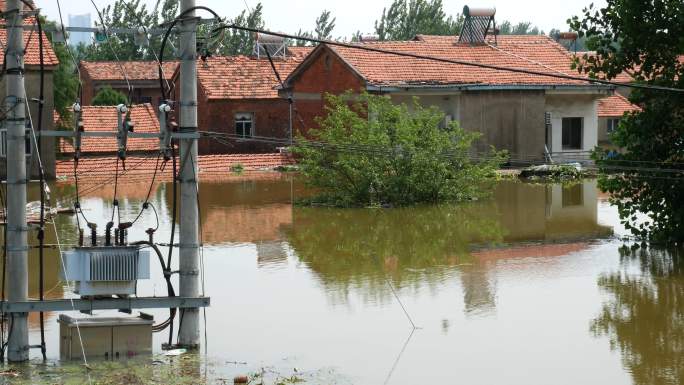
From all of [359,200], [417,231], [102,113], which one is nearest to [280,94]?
[102,113]

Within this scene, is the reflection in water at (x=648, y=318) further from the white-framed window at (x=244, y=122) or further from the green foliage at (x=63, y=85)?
the green foliage at (x=63, y=85)

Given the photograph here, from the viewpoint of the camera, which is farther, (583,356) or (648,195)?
(648,195)

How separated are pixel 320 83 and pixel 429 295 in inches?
1080

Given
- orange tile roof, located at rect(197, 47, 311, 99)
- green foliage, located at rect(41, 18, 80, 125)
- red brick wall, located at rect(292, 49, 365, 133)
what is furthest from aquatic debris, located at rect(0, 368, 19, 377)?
green foliage, located at rect(41, 18, 80, 125)

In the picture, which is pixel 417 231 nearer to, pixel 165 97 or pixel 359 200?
pixel 359 200

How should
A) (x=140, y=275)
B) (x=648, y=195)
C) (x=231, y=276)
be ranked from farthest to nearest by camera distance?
1. (x=648, y=195)
2. (x=231, y=276)
3. (x=140, y=275)

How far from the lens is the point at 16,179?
556 inches

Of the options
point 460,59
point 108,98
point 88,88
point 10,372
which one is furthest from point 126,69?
point 10,372

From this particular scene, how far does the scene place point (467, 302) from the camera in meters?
18.5

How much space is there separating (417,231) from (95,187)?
564 inches

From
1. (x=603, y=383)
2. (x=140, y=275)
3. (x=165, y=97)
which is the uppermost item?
(x=165, y=97)

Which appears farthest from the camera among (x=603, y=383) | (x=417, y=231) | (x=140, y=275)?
(x=417, y=231)

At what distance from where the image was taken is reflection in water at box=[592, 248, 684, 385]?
14.6 metres

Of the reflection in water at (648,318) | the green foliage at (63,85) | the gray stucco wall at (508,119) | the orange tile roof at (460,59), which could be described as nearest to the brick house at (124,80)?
the green foliage at (63,85)
